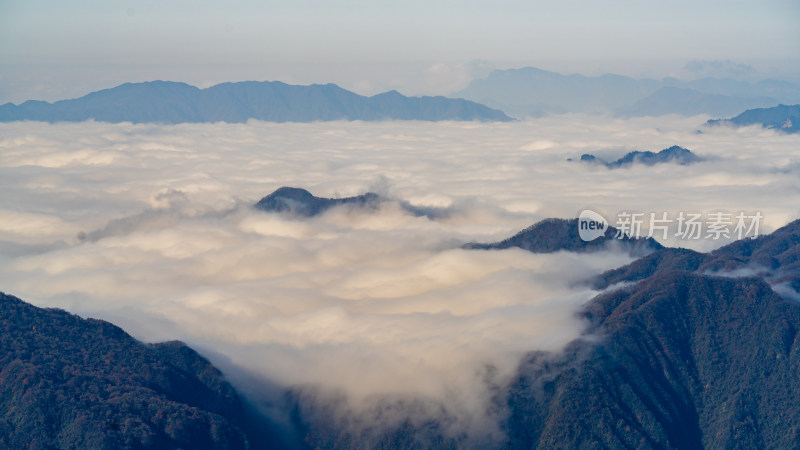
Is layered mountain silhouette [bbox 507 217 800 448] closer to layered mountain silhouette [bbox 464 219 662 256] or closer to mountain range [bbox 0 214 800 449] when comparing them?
mountain range [bbox 0 214 800 449]

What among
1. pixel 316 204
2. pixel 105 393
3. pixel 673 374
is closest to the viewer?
pixel 105 393

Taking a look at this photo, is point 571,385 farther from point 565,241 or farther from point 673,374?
point 565,241

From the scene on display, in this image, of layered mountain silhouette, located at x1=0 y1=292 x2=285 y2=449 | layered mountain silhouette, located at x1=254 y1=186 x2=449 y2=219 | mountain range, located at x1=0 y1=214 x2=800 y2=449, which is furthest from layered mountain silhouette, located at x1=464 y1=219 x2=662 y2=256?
layered mountain silhouette, located at x1=0 y1=292 x2=285 y2=449

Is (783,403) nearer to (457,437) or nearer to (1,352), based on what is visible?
(457,437)

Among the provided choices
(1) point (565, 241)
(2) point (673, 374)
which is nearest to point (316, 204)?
(1) point (565, 241)

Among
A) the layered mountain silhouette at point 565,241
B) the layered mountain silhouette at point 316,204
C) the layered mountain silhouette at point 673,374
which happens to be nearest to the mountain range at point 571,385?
the layered mountain silhouette at point 673,374

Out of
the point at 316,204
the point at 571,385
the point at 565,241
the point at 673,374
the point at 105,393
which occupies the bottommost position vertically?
the point at 673,374

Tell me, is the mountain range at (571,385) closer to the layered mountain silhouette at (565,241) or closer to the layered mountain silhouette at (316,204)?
the layered mountain silhouette at (565,241)

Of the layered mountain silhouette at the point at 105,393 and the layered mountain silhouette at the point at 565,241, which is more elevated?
the layered mountain silhouette at the point at 565,241
